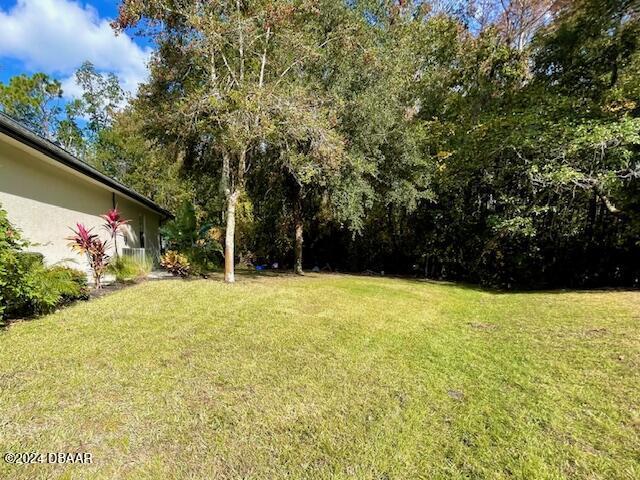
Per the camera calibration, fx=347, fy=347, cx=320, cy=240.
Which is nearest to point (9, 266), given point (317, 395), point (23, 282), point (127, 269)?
point (23, 282)

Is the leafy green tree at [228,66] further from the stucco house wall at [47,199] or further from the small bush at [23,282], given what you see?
the small bush at [23,282]

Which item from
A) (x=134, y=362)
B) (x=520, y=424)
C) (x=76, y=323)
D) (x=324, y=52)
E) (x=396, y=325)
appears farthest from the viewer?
(x=324, y=52)

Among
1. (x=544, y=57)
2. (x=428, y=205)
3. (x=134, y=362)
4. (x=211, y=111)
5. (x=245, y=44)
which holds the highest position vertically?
(x=544, y=57)

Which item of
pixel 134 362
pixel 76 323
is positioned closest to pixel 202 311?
pixel 76 323

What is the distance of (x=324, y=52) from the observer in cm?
1055

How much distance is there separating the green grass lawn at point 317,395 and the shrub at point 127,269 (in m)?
3.16

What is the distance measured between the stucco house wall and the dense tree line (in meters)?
2.76

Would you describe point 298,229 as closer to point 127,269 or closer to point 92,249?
point 127,269

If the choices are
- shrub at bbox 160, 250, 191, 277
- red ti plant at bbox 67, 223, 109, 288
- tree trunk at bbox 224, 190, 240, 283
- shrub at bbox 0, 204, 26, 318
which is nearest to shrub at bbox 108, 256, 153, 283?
shrub at bbox 160, 250, 191, 277

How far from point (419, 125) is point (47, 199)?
11987 millimetres

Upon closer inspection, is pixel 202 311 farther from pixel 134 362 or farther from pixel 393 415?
pixel 393 415

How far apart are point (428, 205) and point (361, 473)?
13105 mm

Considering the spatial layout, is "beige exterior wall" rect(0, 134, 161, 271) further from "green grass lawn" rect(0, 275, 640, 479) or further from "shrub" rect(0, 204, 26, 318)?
"green grass lawn" rect(0, 275, 640, 479)

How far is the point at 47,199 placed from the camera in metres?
8.48
